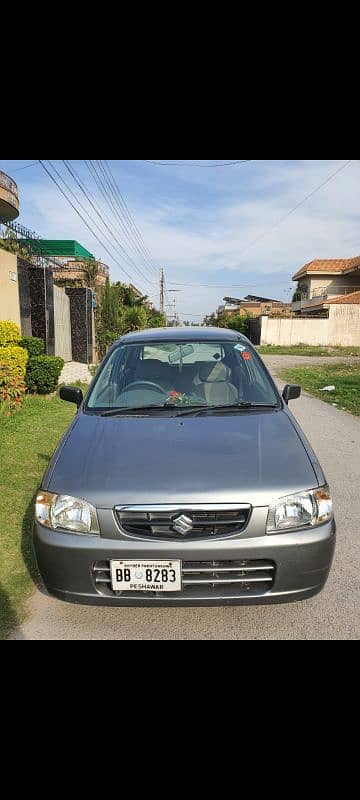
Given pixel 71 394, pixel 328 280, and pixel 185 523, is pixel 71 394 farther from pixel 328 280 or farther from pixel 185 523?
pixel 328 280

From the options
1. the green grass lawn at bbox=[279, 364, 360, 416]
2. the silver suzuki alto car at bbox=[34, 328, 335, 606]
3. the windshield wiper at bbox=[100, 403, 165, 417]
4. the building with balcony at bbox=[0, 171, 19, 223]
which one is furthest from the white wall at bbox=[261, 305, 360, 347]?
the silver suzuki alto car at bbox=[34, 328, 335, 606]

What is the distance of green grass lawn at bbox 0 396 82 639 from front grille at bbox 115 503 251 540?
0.96 m

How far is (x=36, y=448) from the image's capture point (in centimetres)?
570

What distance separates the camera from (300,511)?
223cm

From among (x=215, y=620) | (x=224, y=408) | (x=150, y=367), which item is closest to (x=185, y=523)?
(x=215, y=620)

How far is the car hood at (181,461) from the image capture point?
2.18 m

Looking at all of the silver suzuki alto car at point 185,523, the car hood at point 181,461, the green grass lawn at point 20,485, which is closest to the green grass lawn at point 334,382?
the green grass lawn at point 20,485

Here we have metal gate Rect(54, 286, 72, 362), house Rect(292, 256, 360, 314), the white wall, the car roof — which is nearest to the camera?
the car roof

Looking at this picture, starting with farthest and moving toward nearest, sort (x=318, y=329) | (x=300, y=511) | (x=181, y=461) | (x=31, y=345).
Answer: (x=318, y=329), (x=31, y=345), (x=181, y=461), (x=300, y=511)

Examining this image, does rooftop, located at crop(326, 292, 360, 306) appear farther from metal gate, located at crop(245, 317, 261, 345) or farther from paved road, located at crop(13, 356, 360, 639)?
paved road, located at crop(13, 356, 360, 639)

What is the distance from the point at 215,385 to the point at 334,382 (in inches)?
412

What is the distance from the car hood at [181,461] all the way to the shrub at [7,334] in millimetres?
6808

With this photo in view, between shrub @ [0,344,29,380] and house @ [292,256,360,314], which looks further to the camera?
house @ [292,256,360,314]

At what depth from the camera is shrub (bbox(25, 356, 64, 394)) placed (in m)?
9.20
